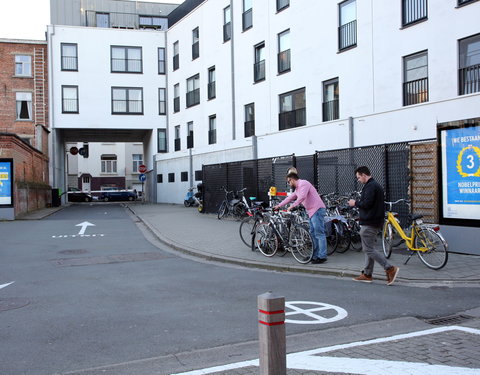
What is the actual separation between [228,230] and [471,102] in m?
8.53

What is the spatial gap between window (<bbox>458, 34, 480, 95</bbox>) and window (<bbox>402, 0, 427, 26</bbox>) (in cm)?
194

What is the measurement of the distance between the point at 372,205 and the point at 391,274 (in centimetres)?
112

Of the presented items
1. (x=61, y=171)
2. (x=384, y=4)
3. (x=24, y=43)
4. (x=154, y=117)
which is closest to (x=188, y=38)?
(x=154, y=117)

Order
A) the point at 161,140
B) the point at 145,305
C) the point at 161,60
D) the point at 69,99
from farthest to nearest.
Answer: the point at 161,140
the point at 161,60
the point at 69,99
the point at 145,305

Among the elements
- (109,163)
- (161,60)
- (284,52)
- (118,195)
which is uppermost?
(161,60)

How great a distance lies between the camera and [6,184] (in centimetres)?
2180

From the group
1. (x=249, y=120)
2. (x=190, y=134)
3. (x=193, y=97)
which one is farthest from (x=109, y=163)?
(x=249, y=120)

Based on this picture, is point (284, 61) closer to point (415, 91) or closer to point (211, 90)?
point (415, 91)

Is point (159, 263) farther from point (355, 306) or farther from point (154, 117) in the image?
point (154, 117)

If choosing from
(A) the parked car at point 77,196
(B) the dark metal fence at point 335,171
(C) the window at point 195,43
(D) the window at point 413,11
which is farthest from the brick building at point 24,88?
(D) the window at point 413,11

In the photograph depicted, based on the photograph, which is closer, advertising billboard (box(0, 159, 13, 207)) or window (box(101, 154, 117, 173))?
advertising billboard (box(0, 159, 13, 207))

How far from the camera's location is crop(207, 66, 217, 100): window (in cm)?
3166

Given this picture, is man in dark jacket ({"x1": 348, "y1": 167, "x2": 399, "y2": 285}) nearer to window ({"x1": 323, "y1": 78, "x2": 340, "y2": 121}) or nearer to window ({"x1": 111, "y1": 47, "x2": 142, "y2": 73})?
window ({"x1": 323, "y1": 78, "x2": 340, "y2": 121})

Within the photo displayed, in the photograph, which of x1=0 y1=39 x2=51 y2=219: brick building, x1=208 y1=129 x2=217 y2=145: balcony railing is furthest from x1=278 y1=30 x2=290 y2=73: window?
x1=0 y1=39 x2=51 y2=219: brick building
